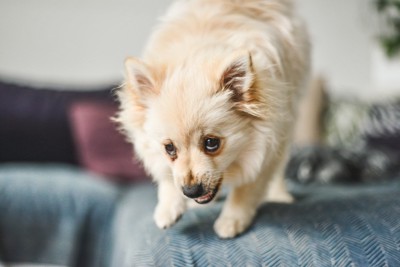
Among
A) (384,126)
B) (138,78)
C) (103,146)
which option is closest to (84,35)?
(103,146)

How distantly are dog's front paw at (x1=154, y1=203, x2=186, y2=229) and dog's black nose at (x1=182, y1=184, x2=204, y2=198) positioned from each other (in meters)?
0.15

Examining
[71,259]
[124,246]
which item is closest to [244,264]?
[124,246]

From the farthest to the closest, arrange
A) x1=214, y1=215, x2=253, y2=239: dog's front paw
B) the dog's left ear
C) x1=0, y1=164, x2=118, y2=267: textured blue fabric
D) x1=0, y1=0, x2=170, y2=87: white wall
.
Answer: x1=0, y1=0, x2=170, y2=87: white wall → x1=0, y1=164, x2=118, y2=267: textured blue fabric → x1=214, y1=215, x2=253, y2=239: dog's front paw → the dog's left ear

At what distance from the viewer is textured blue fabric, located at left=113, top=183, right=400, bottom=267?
118cm

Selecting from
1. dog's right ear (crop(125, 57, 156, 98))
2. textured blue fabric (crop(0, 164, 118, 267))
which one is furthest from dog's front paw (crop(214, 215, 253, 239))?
textured blue fabric (crop(0, 164, 118, 267))

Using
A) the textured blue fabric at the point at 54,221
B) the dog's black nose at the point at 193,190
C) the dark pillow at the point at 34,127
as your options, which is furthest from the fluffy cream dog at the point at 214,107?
the dark pillow at the point at 34,127

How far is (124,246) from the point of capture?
4.86ft

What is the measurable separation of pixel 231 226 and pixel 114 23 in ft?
8.38

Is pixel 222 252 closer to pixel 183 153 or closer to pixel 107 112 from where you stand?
pixel 183 153

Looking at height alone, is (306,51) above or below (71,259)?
above

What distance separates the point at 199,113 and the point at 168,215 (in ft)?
1.05

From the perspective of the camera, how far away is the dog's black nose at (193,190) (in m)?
1.17

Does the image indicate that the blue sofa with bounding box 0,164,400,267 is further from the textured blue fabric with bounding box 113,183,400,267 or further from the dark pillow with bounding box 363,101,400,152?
the dark pillow with bounding box 363,101,400,152

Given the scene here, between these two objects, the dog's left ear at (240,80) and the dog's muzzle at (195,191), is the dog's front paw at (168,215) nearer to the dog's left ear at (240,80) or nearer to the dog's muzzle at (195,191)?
the dog's muzzle at (195,191)
